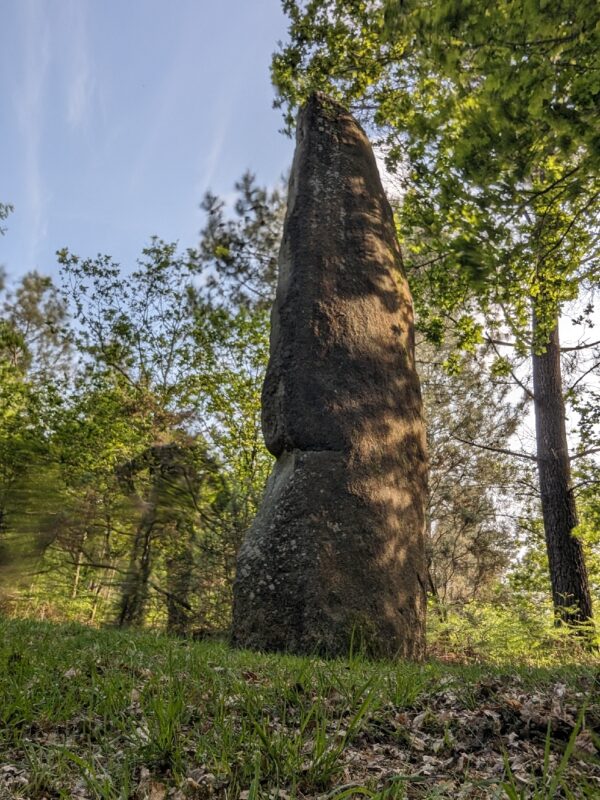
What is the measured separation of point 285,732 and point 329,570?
2994 mm

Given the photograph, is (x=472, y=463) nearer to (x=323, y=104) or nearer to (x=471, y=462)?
(x=471, y=462)

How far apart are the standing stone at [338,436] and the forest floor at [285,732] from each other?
6.39 feet

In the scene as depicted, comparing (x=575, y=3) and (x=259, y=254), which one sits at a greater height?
(x=259, y=254)

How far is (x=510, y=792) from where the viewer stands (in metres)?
1.57

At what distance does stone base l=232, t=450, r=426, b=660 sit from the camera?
512cm

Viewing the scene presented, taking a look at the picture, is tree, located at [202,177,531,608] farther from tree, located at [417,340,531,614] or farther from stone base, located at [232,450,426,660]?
stone base, located at [232,450,426,660]

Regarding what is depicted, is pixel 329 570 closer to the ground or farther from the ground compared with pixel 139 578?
farther from the ground

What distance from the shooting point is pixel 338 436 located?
5.84 m

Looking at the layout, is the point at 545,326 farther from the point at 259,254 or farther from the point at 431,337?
the point at 259,254

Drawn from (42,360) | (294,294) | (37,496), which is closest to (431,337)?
(294,294)

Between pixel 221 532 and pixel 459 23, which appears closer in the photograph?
pixel 459 23

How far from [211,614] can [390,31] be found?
8.76 m

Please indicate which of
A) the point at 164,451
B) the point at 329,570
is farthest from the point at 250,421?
the point at 329,570

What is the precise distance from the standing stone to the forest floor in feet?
6.39
